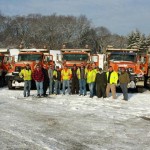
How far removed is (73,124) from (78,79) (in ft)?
27.5

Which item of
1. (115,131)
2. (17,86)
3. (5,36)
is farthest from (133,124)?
(5,36)

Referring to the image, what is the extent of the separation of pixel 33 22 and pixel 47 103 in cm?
7491

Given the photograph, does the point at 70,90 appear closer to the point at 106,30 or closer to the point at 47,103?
the point at 47,103

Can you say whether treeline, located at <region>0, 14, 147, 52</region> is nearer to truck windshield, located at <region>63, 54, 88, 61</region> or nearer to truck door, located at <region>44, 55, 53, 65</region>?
truck door, located at <region>44, 55, 53, 65</region>

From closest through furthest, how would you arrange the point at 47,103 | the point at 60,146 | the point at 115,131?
the point at 60,146 < the point at 115,131 < the point at 47,103

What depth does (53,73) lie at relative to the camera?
768 inches

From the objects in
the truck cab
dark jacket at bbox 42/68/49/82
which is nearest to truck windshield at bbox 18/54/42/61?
the truck cab

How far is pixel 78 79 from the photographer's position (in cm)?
1975

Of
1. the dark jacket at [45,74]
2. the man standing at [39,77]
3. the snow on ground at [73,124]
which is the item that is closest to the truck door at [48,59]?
the dark jacket at [45,74]

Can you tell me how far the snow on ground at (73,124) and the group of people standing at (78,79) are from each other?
111 cm

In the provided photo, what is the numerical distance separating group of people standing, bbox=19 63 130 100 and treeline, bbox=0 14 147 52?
194 ft

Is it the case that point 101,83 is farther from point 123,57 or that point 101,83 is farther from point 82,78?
point 123,57

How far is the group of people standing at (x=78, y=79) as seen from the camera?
18.3 m

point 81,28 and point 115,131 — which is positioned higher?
point 81,28
